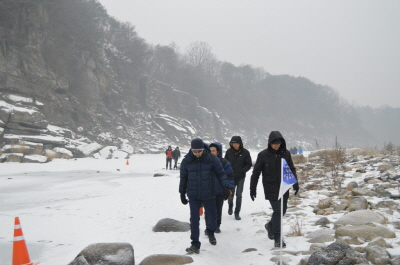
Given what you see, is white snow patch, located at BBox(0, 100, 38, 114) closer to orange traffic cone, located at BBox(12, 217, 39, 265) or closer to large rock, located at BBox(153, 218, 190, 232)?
large rock, located at BBox(153, 218, 190, 232)

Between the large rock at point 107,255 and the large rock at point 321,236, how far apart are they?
288 centimetres

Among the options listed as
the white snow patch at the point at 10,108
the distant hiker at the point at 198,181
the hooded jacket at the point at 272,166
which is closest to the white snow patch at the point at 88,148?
the white snow patch at the point at 10,108

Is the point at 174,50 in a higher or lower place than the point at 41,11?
higher

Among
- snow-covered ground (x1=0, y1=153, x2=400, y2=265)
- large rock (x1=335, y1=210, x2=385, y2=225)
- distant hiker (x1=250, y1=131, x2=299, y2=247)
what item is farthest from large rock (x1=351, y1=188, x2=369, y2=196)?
distant hiker (x1=250, y1=131, x2=299, y2=247)

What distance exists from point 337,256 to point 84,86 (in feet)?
136

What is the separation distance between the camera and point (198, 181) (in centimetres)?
516

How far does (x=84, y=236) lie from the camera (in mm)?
6305

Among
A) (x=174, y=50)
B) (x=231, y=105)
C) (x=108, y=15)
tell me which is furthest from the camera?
(x=231, y=105)

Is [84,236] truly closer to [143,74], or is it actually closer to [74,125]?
[74,125]

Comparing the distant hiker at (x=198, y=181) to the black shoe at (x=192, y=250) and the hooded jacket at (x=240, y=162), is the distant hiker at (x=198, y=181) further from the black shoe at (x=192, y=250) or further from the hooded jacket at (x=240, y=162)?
the hooded jacket at (x=240, y=162)

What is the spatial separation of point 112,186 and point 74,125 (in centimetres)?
2510

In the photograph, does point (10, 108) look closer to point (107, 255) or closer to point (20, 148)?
point (20, 148)

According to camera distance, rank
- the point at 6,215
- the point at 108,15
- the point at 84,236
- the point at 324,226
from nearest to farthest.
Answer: the point at 324,226 → the point at 84,236 → the point at 6,215 → the point at 108,15

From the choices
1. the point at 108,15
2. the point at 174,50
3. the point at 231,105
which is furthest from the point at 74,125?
the point at 231,105
